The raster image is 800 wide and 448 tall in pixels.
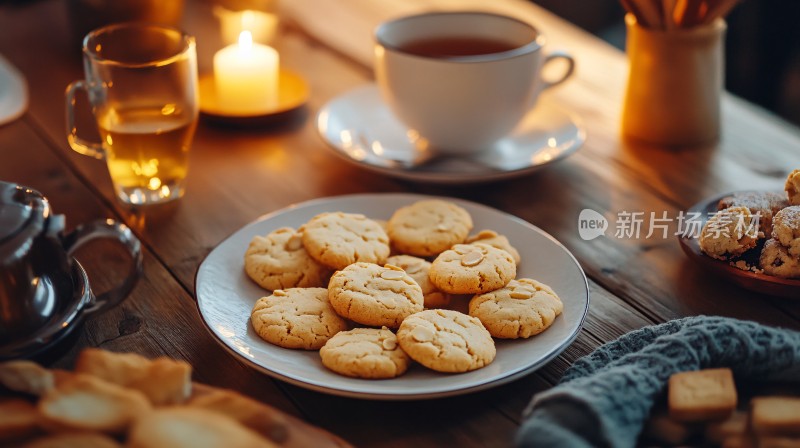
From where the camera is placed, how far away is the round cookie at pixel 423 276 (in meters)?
0.97

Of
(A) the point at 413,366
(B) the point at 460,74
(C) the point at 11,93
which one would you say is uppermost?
(B) the point at 460,74

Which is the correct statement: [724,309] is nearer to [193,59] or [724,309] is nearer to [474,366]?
[474,366]

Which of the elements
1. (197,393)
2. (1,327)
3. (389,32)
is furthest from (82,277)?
(389,32)

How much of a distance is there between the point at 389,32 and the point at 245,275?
1.83 feet

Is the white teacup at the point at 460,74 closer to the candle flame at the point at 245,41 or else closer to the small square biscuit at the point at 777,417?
the candle flame at the point at 245,41

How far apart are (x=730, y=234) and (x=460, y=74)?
1.55 feet

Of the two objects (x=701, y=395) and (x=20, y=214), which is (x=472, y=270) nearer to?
(x=701, y=395)

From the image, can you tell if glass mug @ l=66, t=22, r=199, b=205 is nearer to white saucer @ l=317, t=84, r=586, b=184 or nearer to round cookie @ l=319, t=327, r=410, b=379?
white saucer @ l=317, t=84, r=586, b=184

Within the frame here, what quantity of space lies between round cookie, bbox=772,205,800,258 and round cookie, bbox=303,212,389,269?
0.46 m

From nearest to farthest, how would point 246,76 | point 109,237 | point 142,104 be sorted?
point 109,237 < point 142,104 < point 246,76

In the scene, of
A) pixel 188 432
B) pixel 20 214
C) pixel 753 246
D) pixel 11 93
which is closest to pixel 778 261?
pixel 753 246

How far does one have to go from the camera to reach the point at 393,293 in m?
0.92

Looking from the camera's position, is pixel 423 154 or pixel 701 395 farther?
pixel 423 154

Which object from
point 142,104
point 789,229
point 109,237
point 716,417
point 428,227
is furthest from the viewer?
point 142,104
